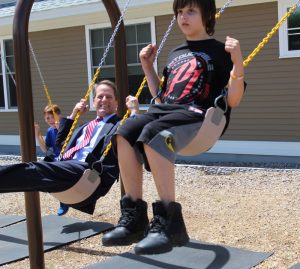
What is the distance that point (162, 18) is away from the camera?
975 cm

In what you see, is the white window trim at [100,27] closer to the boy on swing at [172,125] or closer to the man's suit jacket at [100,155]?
the man's suit jacket at [100,155]

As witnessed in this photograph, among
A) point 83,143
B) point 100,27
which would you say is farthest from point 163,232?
point 100,27

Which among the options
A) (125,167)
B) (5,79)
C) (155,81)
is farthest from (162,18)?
(125,167)

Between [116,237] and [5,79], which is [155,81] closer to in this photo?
[116,237]

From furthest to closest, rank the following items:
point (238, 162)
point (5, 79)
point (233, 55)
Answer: point (5, 79) < point (238, 162) < point (233, 55)

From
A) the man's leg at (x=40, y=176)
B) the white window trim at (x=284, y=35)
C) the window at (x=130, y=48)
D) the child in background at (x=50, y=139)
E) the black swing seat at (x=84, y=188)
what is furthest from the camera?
the window at (x=130, y=48)

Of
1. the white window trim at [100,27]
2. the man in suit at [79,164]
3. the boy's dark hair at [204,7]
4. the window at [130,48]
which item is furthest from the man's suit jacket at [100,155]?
the window at [130,48]

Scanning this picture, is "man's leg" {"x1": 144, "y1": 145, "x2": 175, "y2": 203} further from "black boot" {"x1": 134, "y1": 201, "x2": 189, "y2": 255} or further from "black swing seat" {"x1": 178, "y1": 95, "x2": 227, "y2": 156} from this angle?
"black swing seat" {"x1": 178, "y1": 95, "x2": 227, "y2": 156}

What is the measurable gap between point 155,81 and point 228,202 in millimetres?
3148

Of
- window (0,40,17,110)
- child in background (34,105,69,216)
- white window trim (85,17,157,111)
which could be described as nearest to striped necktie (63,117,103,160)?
child in background (34,105,69,216)

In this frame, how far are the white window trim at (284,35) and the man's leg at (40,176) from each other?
5874 mm

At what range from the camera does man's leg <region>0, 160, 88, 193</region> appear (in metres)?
3.17

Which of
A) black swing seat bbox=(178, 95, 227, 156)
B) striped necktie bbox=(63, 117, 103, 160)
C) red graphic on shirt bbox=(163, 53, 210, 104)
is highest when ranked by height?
red graphic on shirt bbox=(163, 53, 210, 104)

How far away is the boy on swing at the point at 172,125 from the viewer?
2.55 m
